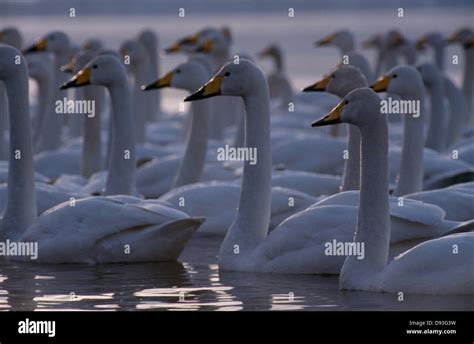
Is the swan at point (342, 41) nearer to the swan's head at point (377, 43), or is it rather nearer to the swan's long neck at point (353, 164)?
the swan's head at point (377, 43)

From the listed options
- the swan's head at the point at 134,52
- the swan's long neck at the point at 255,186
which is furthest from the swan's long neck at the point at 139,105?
the swan's long neck at the point at 255,186

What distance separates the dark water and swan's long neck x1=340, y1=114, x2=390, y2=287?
0.26 meters

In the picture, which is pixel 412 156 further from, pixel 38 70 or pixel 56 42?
pixel 56 42

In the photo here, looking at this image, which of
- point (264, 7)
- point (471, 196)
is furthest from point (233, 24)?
point (471, 196)

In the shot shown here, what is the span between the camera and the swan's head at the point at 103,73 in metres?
14.8

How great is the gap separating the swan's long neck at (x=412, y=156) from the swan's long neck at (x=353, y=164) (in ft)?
2.77

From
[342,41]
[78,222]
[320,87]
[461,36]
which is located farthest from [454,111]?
[78,222]

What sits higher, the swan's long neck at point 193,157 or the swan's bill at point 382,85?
the swan's bill at point 382,85

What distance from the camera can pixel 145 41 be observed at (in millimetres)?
26203

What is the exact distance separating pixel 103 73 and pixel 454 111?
8237 mm

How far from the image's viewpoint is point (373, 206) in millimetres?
11148

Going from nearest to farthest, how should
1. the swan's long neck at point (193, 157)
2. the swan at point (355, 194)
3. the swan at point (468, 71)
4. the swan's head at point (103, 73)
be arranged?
the swan at point (355, 194) → the swan's head at point (103, 73) → the swan's long neck at point (193, 157) → the swan at point (468, 71)
